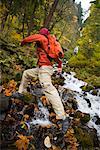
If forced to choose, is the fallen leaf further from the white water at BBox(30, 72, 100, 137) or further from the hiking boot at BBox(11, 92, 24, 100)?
the hiking boot at BBox(11, 92, 24, 100)

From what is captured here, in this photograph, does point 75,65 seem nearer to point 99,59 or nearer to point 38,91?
point 99,59

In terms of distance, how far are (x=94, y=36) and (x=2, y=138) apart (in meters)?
29.4

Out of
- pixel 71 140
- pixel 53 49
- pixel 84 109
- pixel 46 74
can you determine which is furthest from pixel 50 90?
pixel 84 109

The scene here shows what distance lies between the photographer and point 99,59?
28.1 meters

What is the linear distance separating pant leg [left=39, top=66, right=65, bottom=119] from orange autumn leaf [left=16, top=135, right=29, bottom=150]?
955 millimetres

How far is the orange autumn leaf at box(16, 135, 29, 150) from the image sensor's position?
7.35 meters

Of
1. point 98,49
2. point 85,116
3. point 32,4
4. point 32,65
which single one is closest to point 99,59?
point 98,49

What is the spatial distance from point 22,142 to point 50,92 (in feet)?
4.27

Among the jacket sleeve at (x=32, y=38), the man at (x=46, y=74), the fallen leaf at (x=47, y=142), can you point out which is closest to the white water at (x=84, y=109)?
the fallen leaf at (x=47, y=142)

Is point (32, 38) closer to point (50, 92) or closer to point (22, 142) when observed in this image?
point (50, 92)

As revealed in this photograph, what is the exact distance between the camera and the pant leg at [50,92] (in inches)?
296

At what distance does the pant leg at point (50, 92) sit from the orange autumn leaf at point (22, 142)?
955 millimetres

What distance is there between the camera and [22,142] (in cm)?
748

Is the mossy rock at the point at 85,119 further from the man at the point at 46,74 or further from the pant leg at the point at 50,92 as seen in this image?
the pant leg at the point at 50,92
